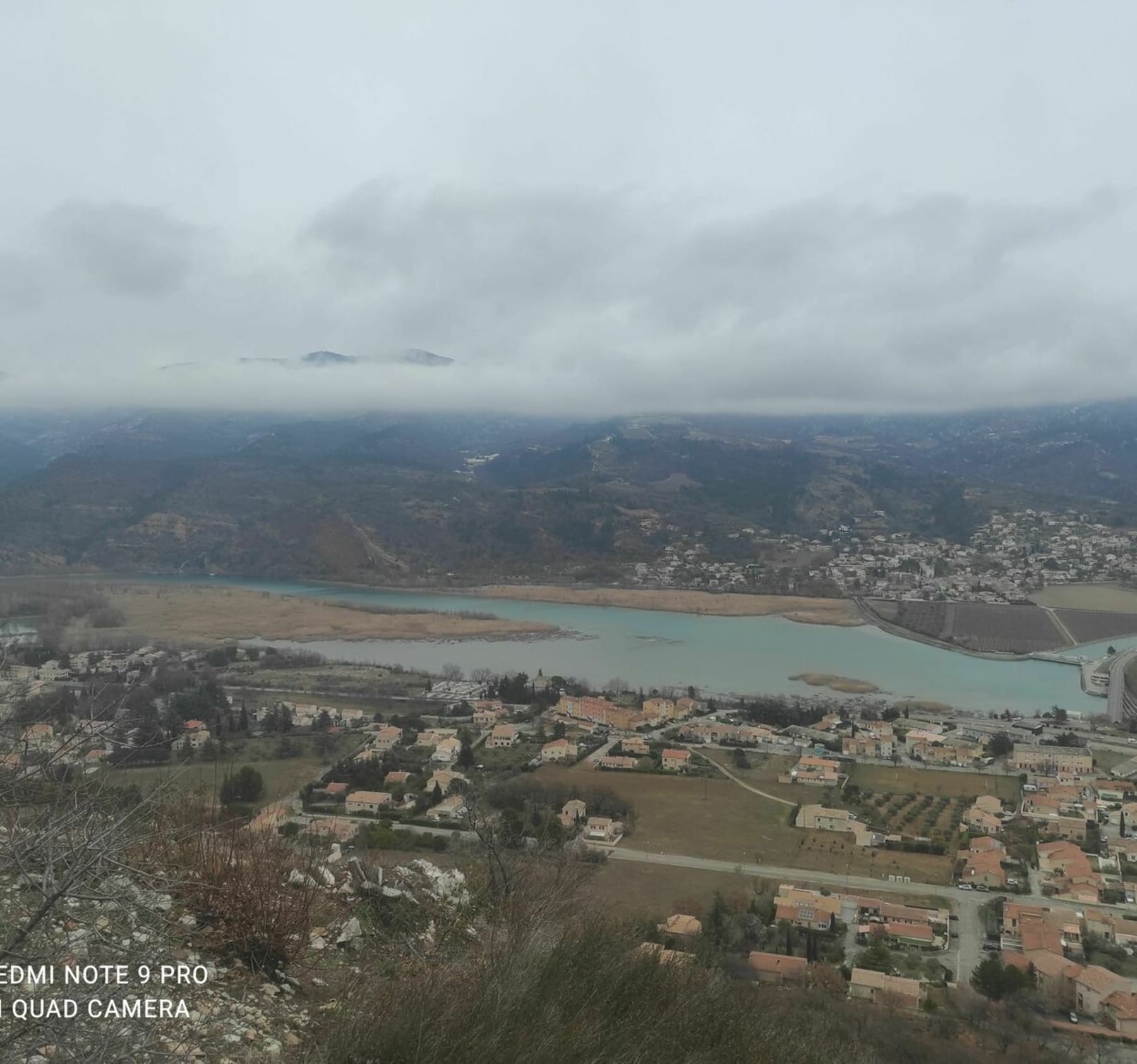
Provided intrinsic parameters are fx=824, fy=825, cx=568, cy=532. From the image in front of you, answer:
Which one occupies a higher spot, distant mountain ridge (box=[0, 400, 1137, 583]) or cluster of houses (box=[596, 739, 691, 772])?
distant mountain ridge (box=[0, 400, 1137, 583])

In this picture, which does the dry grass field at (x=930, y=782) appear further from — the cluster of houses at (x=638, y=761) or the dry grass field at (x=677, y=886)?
the dry grass field at (x=677, y=886)

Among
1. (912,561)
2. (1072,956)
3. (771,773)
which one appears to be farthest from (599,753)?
(912,561)

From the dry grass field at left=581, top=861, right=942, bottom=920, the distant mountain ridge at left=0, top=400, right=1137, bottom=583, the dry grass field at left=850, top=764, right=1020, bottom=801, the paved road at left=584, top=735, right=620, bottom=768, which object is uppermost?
the distant mountain ridge at left=0, top=400, right=1137, bottom=583

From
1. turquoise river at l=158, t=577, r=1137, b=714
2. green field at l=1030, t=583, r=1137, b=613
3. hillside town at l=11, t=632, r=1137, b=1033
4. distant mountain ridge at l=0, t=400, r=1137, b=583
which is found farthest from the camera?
distant mountain ridge at l=0, t=400, r=1137, b=583

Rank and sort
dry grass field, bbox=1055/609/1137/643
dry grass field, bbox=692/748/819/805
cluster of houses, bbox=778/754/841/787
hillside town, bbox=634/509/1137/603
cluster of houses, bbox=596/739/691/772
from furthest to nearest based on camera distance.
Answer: hillside town, bbox=634/509/1137/603 → dry grass field, bbox=1055/609/1137/643 → cluster of houses, bbox=596/739/691/772 → cluster of houses, bbox=778/754/841/787 → dry grass field, bbox=692/748/819/805

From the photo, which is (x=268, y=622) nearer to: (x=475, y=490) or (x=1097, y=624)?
(x=475, y=490)

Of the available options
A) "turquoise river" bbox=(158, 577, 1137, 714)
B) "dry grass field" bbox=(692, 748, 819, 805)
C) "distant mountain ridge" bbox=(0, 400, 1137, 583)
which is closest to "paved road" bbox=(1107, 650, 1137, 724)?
"turquoise river" bbox=(158, 577, 1137, 714)

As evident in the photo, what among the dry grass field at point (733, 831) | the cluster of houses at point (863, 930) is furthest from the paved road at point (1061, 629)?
the cluster of houses at point (863, 930)

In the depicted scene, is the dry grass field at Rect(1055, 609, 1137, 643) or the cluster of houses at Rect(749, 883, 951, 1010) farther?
the dry grass field at Rect(1055, 609, 1137, 643)

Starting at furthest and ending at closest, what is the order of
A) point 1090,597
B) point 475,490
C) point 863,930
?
point 475,490 → point 1090,597 → point 863,930

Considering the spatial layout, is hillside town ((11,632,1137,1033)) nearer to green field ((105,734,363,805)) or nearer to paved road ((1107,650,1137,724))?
green field ((105,734,363,805))

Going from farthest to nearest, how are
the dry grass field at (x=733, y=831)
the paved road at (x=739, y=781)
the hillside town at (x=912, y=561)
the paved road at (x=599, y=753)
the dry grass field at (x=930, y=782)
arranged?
the hillside town at (x=912, y=561)
the paved road at (x=599, y=753)
the dry grass field at (x=930, y=782)
the paved road at (x=739, y=781)
the dry grass field at (x=733, y=831)
